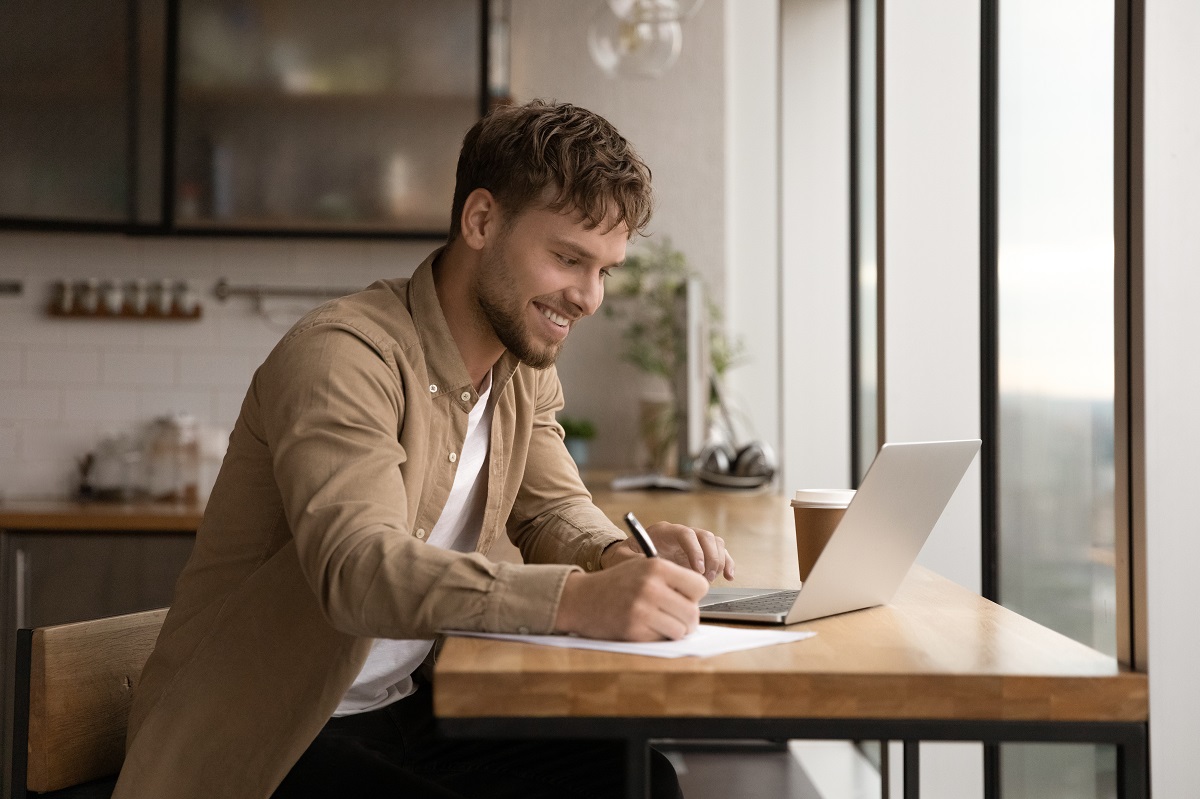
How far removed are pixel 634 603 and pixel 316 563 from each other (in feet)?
1.05

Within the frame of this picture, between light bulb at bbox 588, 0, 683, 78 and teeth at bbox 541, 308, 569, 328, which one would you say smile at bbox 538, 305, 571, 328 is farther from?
light bulb at bbox 588, 0, 683, 78

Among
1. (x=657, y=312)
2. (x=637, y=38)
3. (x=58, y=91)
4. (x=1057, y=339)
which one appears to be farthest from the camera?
(x=657, y=312)

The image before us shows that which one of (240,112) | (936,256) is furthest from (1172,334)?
(240,112)

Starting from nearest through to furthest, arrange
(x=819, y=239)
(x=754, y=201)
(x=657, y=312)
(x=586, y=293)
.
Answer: (x=586, y=293) < (x=819, y=239) < (x=657, y=312) < (x=754, y=201)

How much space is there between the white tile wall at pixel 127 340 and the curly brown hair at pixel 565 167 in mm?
2526

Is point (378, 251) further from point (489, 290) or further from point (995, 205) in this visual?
point (489, 290)

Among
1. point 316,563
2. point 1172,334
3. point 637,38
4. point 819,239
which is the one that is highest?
point 637,38

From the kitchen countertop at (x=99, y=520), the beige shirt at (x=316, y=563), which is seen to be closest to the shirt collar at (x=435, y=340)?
the beige shirt at (x=316, y=563)

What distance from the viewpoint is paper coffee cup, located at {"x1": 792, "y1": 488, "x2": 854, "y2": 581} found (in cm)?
146

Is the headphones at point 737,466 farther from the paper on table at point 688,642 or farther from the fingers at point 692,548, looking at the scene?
the paper on table at point 688,642

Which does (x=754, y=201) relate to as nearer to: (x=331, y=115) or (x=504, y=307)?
(x=331, y=115)

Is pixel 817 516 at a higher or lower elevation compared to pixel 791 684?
higher

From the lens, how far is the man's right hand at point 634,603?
1120mm

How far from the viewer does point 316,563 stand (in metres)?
1.15
